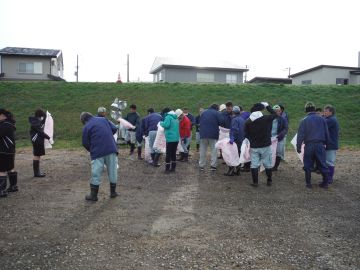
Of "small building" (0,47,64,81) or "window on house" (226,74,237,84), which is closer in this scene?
"small building" (0,47,64,81)

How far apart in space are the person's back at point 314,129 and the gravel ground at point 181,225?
3.76ft

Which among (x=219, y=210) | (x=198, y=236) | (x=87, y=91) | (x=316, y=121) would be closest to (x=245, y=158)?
(x=316, y=121)

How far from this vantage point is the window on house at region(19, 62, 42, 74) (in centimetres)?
3478

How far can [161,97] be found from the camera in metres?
23.5

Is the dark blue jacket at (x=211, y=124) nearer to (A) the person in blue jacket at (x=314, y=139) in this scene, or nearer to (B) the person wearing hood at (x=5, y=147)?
(A) the person in blue jacket at (x=314, y=139)

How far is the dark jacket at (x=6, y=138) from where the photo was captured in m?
7.15

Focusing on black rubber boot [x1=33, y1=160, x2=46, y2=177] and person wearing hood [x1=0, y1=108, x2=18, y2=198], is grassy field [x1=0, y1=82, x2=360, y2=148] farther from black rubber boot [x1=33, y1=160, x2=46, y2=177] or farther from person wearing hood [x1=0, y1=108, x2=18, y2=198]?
person wearing hood [x1=0, y1=108, x2=18, y2=198]

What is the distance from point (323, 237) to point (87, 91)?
2139 centimetres

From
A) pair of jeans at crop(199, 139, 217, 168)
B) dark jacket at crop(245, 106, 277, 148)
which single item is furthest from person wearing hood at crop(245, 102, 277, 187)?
pair of jeans at crop(199, 139, 217, 168)

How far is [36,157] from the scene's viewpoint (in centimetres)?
897

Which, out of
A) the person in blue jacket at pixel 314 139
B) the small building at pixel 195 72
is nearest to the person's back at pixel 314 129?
the person in blue jacket at pixel 314 139

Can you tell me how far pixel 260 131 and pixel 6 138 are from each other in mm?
5427

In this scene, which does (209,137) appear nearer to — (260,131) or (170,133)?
(170,133)

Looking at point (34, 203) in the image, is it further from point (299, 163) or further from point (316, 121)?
point (299, 163)
